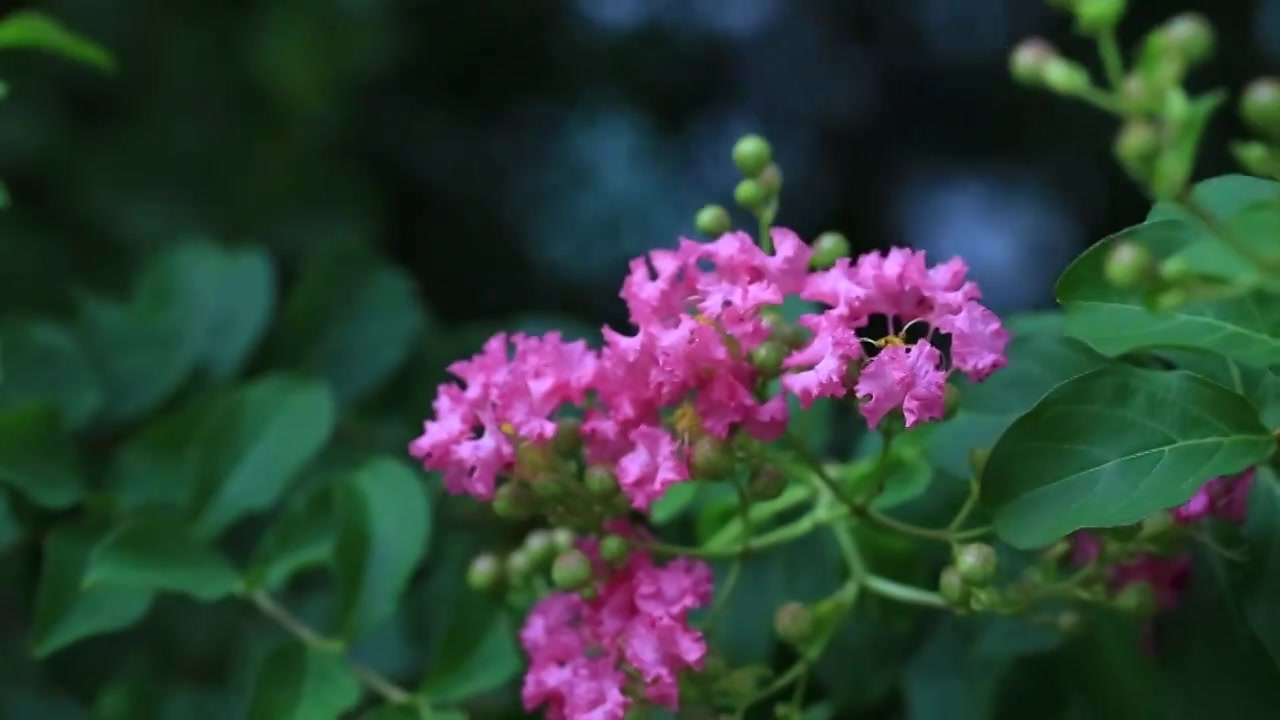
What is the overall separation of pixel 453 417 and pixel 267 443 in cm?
32

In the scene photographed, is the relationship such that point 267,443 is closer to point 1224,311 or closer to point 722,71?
point 1224,311

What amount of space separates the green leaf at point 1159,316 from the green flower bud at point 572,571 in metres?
0.29

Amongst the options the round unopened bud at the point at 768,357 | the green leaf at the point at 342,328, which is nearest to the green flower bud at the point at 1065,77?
the round unopened bud at the point at 768,357

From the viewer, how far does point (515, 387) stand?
85 centimetres

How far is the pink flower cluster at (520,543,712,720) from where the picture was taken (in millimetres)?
829

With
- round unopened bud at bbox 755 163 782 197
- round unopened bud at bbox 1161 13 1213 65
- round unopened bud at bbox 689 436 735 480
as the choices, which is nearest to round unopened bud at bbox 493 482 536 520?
round unopened bud at bbox 689 436 735 480

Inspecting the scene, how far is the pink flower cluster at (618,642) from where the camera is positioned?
0.83 metres

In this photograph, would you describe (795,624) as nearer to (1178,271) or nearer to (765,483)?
(765,483)

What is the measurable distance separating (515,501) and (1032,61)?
0.39 m

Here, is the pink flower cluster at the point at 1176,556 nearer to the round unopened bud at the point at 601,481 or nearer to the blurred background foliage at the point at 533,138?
the round unopened bud at the point at 601,481

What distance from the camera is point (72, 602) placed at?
102 centimetres

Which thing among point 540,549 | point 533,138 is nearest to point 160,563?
point 540,549

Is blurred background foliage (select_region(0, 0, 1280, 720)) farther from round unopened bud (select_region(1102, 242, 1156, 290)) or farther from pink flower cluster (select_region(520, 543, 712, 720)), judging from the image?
round unopened bud (select_region(1102, 242, 1156, 290))

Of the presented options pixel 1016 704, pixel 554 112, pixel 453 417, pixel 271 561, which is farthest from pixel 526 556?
pixel 554 112
